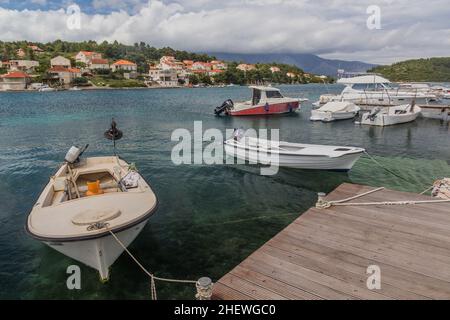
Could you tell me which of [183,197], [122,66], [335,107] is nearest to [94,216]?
[183,197]

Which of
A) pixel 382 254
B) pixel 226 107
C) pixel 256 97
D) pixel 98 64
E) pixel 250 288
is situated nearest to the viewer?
pixel 250 288

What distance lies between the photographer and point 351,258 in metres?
6.03

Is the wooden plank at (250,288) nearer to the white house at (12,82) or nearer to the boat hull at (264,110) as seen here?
the boat hull at (264,110)

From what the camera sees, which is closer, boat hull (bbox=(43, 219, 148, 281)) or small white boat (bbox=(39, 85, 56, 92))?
boat hull (bbox=(43, 219, 148, 281))

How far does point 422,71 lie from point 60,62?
19105 cm

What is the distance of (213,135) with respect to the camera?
29.5 m

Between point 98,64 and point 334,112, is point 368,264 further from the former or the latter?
point 98,64

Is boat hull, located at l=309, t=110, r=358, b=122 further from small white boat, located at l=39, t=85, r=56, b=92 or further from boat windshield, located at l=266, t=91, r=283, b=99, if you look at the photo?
small white boat, located at l=39, t=85, r=56, b=92

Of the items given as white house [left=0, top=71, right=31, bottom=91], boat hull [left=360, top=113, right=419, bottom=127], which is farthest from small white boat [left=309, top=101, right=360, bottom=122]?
white house [left=0, top=71, right=31, bottom=91]

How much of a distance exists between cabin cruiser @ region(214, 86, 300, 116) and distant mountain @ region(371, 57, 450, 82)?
14699 cm

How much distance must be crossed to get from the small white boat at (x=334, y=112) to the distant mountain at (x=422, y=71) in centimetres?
14646

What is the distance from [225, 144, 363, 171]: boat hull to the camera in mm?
15773
